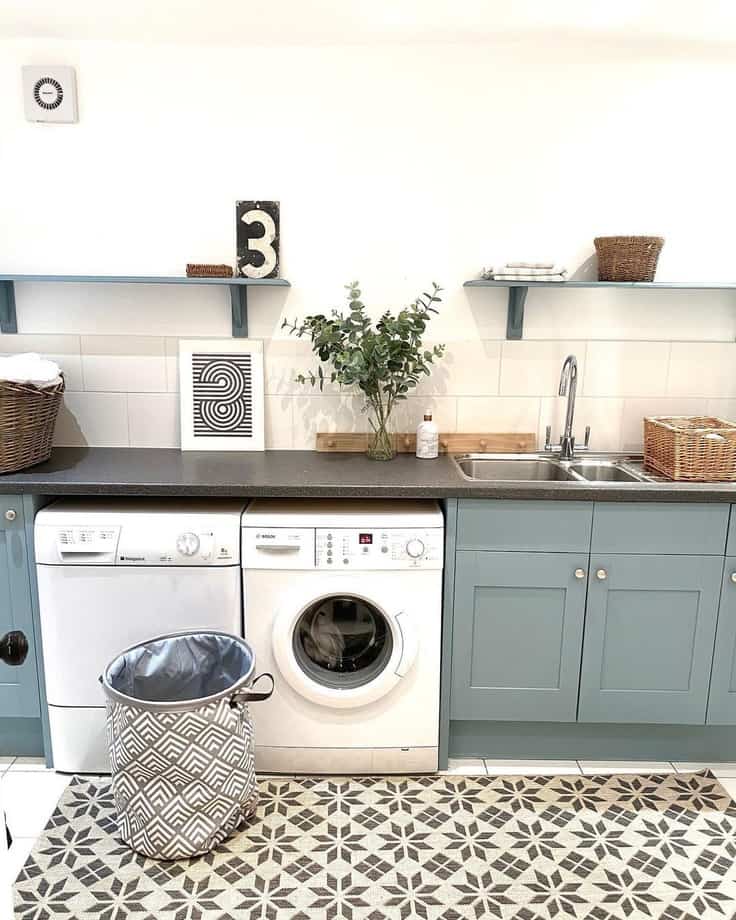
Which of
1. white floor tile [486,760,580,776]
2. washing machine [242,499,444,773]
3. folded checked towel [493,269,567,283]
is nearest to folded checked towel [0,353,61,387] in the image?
washing machine [242,499,444,773]

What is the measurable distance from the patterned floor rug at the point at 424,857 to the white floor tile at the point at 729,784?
43mm

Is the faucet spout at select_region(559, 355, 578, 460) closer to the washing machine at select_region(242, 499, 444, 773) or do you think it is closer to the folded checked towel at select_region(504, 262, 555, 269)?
the folded checked towel at select_region(504, 262, 555, 269)

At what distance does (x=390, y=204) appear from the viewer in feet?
8.45

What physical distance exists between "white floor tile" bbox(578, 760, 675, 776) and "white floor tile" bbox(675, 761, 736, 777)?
32 mm

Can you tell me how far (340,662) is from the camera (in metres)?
2.33

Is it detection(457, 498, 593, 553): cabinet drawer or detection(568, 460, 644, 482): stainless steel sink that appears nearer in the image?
detection(457, 498, 593, 553): cabinet drawer

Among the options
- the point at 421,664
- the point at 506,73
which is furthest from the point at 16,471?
the point at 506,73

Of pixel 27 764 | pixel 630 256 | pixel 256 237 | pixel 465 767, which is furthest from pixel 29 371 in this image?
pixel 630 256

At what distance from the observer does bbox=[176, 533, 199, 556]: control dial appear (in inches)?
83.4

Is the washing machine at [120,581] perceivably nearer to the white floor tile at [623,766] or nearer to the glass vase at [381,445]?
the glass vase at [381,445]

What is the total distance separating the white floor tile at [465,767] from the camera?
7.54ft

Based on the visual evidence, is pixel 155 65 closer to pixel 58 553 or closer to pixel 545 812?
pixel 58 553

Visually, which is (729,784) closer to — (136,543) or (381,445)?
(381,445)

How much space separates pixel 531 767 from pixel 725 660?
70 cm
